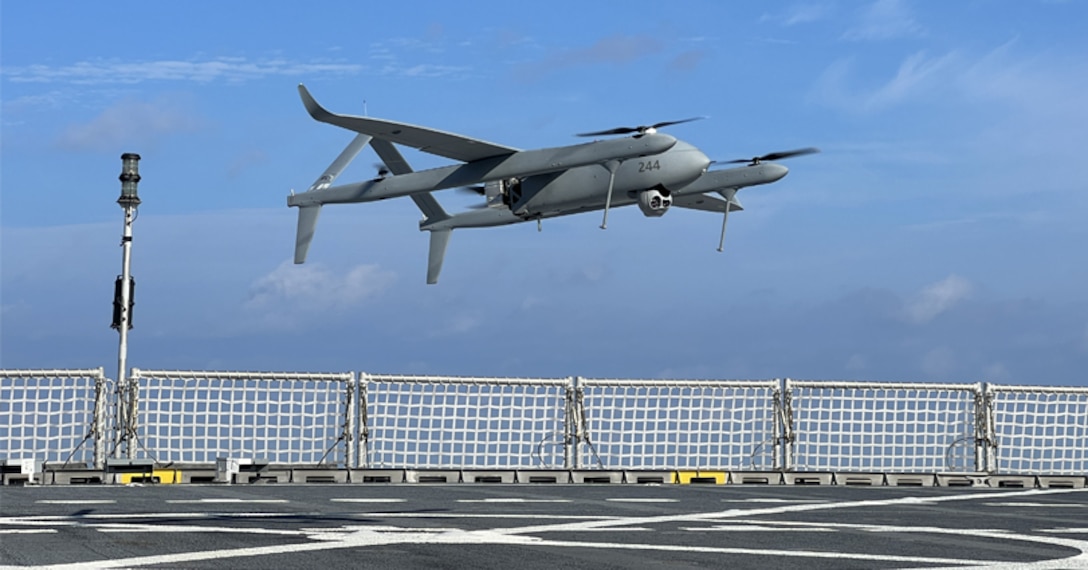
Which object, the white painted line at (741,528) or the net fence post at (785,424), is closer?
the white painted line at (741,528)

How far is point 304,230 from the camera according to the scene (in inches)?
947

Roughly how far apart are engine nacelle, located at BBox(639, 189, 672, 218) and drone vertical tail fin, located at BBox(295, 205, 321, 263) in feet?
18.9

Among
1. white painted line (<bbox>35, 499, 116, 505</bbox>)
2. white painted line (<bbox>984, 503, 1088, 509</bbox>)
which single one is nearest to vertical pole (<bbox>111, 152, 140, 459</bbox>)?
white painted line (<bbox>35, 499, 116, 505</bbox>)

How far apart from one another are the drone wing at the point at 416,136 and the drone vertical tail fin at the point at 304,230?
298 centimetres

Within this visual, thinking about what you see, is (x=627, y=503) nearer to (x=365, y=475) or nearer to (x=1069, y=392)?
(x=365, y=475)

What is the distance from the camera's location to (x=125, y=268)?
2911 centimetres

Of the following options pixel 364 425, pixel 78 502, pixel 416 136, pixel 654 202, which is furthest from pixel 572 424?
pixel 78 502

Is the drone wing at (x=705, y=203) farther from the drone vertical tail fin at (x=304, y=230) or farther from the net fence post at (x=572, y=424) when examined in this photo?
the drone vertical tail fin at (x=304, y=230)

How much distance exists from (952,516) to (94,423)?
57.2 feet

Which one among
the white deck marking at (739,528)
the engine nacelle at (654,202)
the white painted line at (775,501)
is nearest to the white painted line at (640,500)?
the white painted line at (775,501)

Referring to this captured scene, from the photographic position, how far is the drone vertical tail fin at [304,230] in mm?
23984

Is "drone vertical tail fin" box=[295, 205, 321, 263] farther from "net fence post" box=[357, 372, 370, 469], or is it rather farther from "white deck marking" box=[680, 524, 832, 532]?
"white deck marking" box=[680, 524, 832, 532]

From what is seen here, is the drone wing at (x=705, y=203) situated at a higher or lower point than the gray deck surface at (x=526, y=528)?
higher

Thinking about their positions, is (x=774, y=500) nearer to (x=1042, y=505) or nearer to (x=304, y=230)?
(x=1042, y=505)
